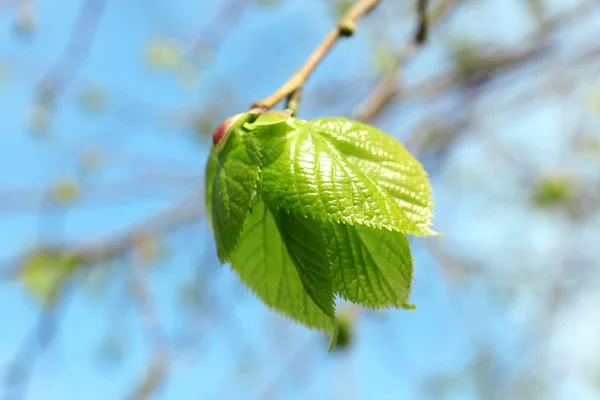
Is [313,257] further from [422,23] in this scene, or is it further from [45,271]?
[45,271]

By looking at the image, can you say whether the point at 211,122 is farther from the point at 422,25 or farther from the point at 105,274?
A: the point at 422,25

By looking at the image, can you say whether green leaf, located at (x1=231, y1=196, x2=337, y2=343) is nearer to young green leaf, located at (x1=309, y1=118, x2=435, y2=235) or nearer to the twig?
young green leaf, located at (x1=309, y1=118, x2=435, y2=235)

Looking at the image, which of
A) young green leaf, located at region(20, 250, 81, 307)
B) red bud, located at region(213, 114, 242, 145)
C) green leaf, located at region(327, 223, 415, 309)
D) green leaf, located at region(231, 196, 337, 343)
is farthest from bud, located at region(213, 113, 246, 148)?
young green leaf, located at region(20, 250, 81, 307)

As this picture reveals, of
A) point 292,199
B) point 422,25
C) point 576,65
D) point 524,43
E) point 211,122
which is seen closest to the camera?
point 292,199

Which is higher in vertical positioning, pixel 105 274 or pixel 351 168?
pixel 351 168

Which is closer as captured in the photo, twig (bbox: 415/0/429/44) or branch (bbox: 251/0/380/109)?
branch (bbox: 251/0/380/109)

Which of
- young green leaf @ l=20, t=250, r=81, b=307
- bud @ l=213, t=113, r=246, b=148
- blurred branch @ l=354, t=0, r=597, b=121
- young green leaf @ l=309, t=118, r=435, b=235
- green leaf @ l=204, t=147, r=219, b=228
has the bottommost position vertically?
blurred branch @ l=354, t=0, r=597, b=121

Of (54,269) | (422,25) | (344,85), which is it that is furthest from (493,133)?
(54,269)
